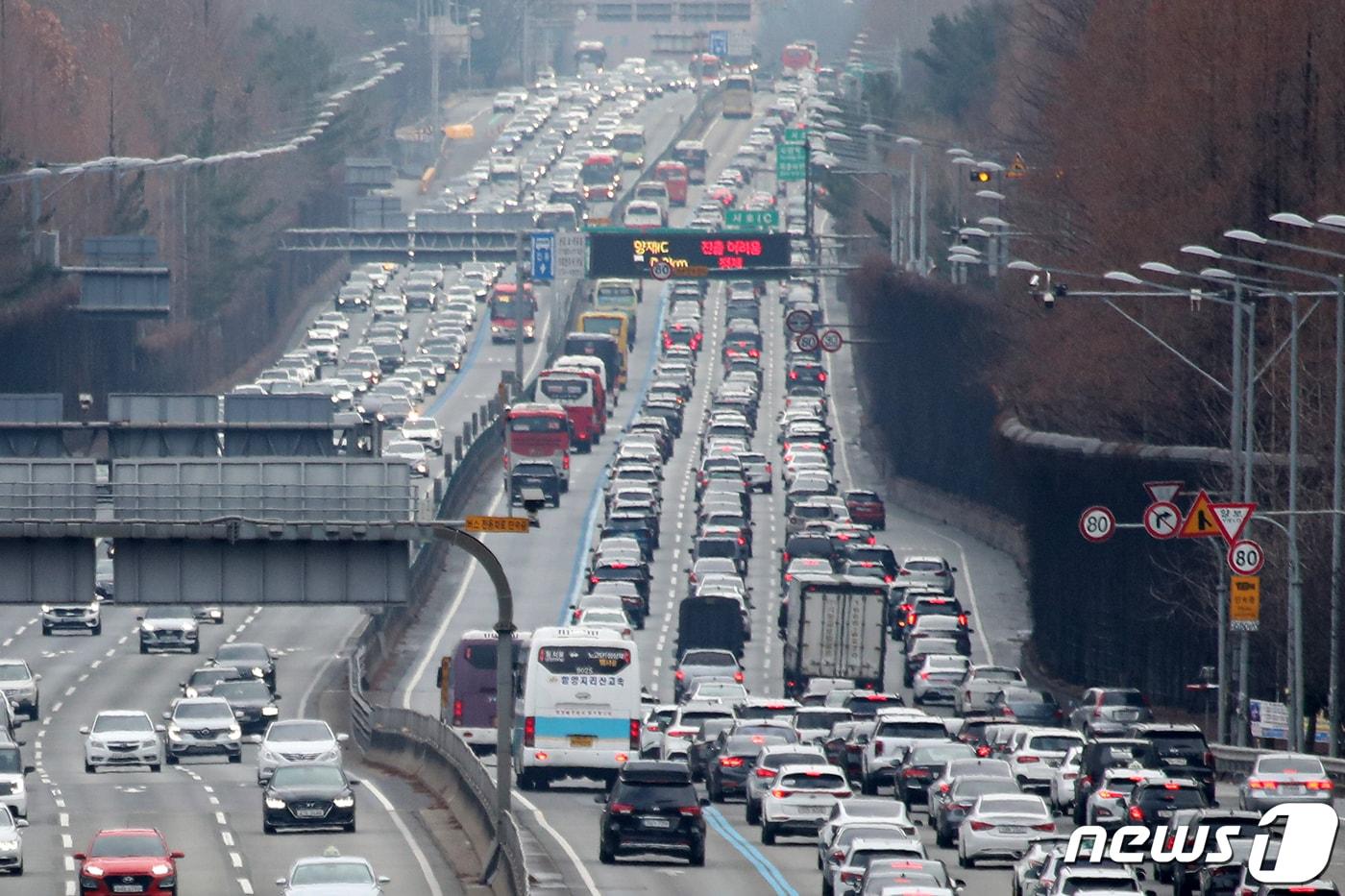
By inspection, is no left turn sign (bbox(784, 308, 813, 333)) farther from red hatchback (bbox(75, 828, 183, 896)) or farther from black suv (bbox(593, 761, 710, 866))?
red hatchback (bbox(75, 828, 183, 896))

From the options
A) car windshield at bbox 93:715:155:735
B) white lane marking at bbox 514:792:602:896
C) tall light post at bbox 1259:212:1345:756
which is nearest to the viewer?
white lane marking at bbox 514:792:602:896

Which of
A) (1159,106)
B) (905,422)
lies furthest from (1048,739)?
(905,422)

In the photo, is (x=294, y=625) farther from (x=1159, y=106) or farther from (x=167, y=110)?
(x=167, y=110)

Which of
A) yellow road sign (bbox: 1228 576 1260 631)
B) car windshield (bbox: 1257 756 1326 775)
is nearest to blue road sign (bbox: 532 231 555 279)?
yellow road sign (bbox: 1228 576 1260 631)

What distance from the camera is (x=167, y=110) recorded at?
16738 centimetres

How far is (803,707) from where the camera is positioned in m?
62.0

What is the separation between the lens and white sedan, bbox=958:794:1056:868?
1700 inches

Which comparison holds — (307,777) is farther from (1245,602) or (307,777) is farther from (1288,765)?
(1245,602)

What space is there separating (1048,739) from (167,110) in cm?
12209

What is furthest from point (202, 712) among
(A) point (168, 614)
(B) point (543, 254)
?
(B) point (543, 254)

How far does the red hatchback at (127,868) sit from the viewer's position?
40.2 metres

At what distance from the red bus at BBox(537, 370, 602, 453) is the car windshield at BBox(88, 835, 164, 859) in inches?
3020

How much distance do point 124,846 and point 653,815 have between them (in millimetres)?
7858

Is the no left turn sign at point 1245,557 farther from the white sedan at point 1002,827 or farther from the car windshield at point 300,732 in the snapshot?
the car windshield at point 300,732
